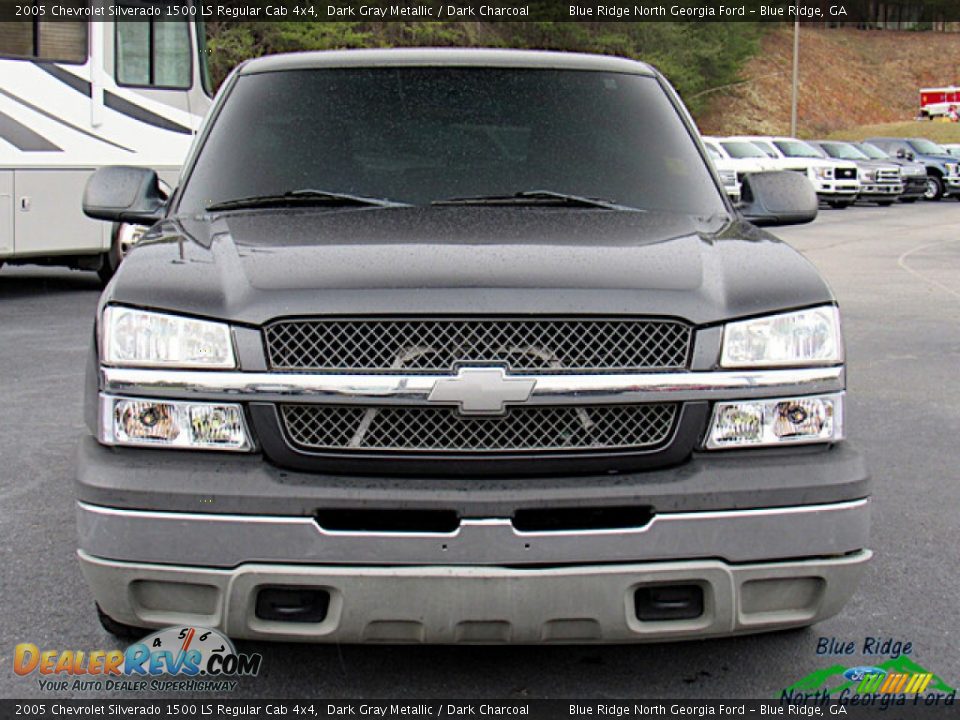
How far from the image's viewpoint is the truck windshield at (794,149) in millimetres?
36812

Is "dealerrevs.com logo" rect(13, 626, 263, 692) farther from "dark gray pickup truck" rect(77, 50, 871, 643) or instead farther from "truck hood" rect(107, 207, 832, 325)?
"truck hood" rect(107, 207, 832, 325)

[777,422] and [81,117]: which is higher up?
[81,117]

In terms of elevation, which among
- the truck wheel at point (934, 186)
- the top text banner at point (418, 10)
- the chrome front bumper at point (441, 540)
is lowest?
the truck wheel at point (934, 186)

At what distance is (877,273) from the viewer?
1684 cm

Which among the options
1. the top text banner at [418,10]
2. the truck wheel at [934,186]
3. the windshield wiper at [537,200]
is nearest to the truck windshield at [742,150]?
the truck wheel at [934,186]

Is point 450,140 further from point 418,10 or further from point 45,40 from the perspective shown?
point 418,10

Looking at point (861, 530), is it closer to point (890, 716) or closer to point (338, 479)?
point (890, 716)

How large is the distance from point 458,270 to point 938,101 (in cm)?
9292

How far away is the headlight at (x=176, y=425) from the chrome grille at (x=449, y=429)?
130mm

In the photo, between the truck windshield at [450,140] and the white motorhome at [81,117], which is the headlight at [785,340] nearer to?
the truck windshield at [450,140]

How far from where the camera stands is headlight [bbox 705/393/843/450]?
332 centimetres

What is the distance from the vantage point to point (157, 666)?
3.68 metres

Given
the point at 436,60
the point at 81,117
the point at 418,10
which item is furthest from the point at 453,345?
the point at 418,10

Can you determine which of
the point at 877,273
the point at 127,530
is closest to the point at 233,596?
the point at 127,530
